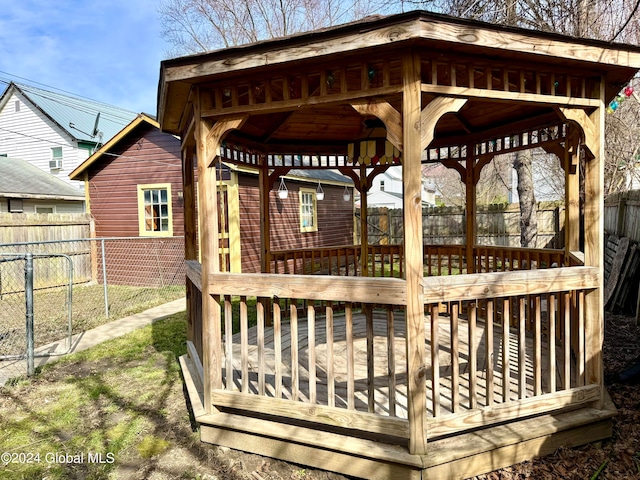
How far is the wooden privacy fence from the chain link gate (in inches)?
415

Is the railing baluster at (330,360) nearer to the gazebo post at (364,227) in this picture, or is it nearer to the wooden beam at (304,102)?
the wooden beam at (304,102)

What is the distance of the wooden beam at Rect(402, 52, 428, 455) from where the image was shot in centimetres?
252

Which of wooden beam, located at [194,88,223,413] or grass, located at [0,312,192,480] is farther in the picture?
wooden beam, located at [194,88,223,413]

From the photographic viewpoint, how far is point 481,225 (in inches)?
585

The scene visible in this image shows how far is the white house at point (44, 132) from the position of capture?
664 inches

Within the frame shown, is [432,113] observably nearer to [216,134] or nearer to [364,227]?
[216,134]

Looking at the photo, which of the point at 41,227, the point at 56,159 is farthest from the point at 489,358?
the point at 56,159

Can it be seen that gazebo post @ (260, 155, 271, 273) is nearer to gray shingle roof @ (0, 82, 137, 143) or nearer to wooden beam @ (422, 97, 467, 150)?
wooden beam @ (422, 97, 467, 150)

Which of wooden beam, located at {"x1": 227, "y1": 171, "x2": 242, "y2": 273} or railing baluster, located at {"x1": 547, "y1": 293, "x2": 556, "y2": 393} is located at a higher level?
wooden beam, located at {"x1": 227, "y1": 171, "x2": 242, "y2": 273}

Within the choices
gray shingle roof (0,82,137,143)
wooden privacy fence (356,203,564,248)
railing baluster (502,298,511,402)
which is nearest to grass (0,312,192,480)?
railing baluster (502,298,511,402)

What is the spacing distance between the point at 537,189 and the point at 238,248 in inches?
896

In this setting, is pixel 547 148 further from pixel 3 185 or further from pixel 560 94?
pixel 3 185

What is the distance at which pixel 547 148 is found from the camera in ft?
15.4

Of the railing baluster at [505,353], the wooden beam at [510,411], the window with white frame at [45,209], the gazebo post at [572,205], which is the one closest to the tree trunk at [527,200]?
the gazebo post at [572,205]
